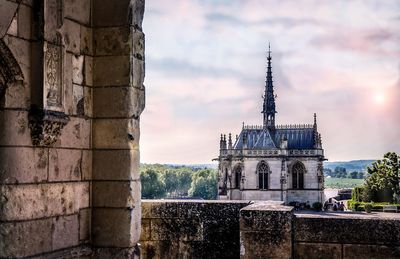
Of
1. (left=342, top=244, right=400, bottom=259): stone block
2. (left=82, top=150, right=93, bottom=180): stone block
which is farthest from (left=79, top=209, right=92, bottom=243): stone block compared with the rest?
(left=342, top=244, right=400, bottom=259): stone block

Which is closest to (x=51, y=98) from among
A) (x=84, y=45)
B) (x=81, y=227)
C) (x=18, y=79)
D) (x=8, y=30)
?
(x=18, y=79)

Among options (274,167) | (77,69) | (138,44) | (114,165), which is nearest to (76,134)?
(114,165)

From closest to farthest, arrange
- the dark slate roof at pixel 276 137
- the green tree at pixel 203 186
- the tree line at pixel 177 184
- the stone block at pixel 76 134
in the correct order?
the stone block at pixel 76 134 → the dark slate roof at pixel 276 137 → the tree line at pixel 177 184 → the green tree at pixel 203 186

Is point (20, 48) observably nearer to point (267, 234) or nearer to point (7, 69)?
point (7, 69)

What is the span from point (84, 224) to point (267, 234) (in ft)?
7.63

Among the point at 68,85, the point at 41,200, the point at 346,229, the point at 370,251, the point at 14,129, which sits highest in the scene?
the point at 68,85

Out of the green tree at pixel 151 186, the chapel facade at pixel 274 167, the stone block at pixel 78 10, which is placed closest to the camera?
the stone block at pixel 78 10

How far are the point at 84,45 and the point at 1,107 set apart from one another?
5.03 ft

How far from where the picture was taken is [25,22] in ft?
17.9

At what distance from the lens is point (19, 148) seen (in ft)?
17.3

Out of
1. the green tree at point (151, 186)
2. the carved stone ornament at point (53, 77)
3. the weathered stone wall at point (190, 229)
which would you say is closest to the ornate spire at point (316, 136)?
the green tree at point (151, 186)

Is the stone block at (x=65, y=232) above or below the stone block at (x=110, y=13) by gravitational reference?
below

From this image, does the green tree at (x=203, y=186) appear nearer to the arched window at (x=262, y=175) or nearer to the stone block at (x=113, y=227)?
the arched window at (x=262, y=175)

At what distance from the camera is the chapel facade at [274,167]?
76.0m
